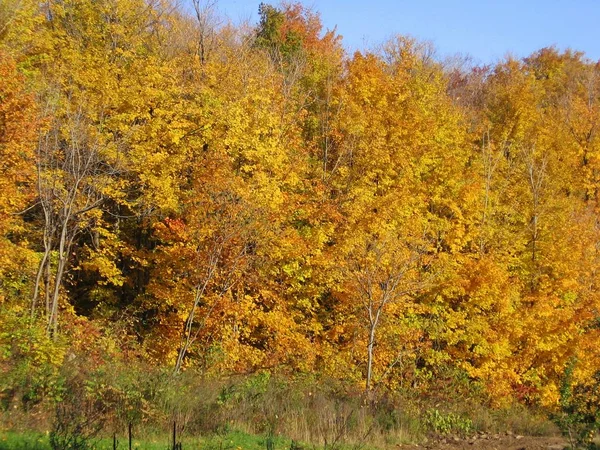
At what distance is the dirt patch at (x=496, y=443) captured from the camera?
15413 mm

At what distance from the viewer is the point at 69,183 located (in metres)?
17.0

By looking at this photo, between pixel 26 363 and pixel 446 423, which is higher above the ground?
pixel 26 363

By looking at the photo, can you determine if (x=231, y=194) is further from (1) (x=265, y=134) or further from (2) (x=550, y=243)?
(2) (x=550, y=243)

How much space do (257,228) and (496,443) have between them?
8310 mm

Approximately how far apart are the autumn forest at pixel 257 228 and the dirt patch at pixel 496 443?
6.97ft

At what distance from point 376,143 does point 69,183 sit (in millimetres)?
11725

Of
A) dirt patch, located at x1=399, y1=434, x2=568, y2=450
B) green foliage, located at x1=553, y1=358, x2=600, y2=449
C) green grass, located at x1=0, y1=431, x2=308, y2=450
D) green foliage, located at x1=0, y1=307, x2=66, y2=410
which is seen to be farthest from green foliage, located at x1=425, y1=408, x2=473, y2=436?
green foliage, located at x1=0, y1=307, x2=66, y2=410

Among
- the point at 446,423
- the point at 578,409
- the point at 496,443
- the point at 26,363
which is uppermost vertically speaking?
the point at 26,363

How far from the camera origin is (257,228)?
18.4 m

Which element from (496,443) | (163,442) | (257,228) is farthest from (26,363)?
(496,443)

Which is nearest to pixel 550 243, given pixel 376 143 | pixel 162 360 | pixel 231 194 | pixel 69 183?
pixel 376 143

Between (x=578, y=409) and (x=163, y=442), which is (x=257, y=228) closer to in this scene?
(x=163, y=442)

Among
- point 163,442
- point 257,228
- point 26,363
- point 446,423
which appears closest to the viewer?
point 163,442

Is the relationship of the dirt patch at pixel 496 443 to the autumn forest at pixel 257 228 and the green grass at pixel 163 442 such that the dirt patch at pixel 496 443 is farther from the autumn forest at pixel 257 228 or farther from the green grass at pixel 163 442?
the green grass at pixel 163 442
